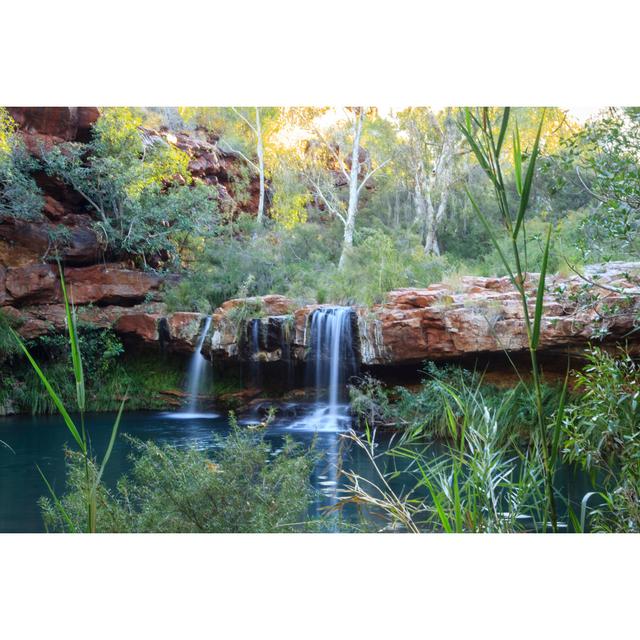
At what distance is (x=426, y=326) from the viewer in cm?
582

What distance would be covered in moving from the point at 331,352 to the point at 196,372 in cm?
129

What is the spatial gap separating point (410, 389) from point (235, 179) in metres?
2.60

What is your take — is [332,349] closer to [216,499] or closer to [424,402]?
[424,402]

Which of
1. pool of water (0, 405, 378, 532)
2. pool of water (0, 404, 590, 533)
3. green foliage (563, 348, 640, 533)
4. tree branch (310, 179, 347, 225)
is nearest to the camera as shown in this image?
green foliage (563, 348, 640, 533)

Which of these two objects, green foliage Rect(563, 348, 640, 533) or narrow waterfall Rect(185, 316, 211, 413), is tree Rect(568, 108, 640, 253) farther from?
narrow waterfall Rect(185, 316, 211, 413)

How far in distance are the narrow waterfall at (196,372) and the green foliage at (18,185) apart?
6.39 feet

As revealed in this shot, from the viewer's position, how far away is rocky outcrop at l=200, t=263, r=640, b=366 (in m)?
5.25

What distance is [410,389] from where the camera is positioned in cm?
554

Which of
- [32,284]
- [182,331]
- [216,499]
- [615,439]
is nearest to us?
[615,439]

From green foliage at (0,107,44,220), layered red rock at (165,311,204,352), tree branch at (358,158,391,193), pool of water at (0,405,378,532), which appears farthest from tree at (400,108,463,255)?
green foliage at (0,107,44,220)

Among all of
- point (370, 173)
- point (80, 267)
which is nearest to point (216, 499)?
point (370, 173)

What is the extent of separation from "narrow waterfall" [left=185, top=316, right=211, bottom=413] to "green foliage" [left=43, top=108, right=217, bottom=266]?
749 mm

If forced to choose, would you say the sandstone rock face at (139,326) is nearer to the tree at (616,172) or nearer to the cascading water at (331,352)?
the cascading water at (331,352)
